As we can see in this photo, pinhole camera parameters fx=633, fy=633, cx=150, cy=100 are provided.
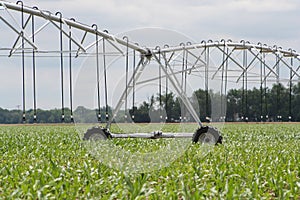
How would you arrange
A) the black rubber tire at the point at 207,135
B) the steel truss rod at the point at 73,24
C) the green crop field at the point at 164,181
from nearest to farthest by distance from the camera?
the green crop field at the point at 164,181
the steel truss rod at the point at 73,24
the black rubber tire at the point at 207,135

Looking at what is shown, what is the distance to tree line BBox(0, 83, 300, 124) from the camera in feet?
51.5

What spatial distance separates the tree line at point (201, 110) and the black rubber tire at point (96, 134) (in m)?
0.45

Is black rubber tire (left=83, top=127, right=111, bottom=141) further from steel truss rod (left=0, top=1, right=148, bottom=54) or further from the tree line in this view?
steel truss rod (left=0, top=1, right=148, bottom=54)

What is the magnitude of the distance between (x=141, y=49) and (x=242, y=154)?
474cm

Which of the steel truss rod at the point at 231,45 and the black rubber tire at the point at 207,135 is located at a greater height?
the steel truss rod at the point at 231,45

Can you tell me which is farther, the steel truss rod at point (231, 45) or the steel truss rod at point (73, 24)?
the steel truss rod at point (231, 45)

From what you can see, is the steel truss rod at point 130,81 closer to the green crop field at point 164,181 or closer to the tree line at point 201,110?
the tree line at point 201,110

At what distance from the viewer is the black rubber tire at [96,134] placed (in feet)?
49.8

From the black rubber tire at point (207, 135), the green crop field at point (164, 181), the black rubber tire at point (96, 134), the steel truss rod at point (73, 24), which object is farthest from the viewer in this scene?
the black rubber tire at point (96, 134)

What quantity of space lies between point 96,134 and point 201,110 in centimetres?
1127

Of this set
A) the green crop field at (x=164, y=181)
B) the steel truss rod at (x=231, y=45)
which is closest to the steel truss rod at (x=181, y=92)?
the steel truss rod at (x=231, y=45)

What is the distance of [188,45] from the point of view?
1664 centimetres

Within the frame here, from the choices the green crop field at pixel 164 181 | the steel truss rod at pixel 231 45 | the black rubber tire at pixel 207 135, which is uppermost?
the steel truss rod at pixel 231 45

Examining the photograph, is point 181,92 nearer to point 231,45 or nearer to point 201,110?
point 231,45
